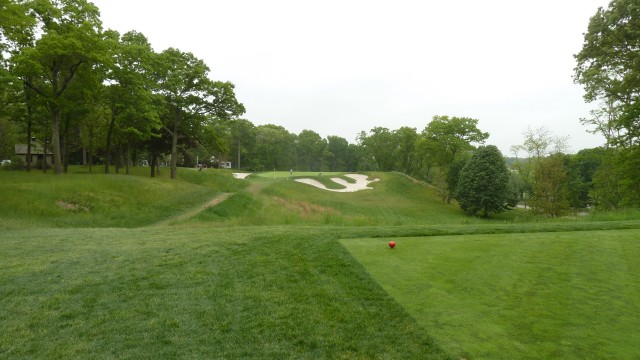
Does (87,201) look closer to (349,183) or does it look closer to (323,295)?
(323,295)

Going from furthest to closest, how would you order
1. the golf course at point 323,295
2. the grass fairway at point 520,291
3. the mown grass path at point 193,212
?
the mown grass path at point 193,212 → the golf course at point 323,295 → the grass fairway at point 520,291

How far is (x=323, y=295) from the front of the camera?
6.00 meters

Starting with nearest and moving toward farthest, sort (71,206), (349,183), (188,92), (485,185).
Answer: (71,206) → (188,92) → (485,185) → (349,183)

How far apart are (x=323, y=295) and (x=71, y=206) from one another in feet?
62.2

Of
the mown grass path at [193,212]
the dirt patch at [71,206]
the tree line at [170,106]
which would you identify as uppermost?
the tree line at [170,106]

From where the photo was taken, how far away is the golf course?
441 centimetres

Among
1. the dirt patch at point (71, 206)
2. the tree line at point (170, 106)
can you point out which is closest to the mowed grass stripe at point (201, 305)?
the dirt patch at point (71, 206)

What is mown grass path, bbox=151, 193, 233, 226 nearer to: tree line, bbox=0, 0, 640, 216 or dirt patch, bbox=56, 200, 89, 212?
dirt patch, bbox=56, 200, 89, 212

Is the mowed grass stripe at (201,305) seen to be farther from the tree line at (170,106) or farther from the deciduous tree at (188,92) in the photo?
the deciduous tree at (188,92)

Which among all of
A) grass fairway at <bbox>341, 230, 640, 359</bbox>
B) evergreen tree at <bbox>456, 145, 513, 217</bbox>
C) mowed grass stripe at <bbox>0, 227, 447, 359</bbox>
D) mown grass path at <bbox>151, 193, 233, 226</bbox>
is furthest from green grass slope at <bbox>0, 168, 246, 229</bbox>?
evergreen tree at <bbox>456, 145, 513, 217</bbox>

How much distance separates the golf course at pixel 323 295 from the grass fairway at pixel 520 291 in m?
0.03

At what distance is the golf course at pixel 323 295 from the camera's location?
173 inches

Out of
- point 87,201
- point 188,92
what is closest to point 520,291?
point 87,201

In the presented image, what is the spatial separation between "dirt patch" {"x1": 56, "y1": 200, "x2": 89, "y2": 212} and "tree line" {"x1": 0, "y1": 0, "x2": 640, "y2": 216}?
23.3 ft
